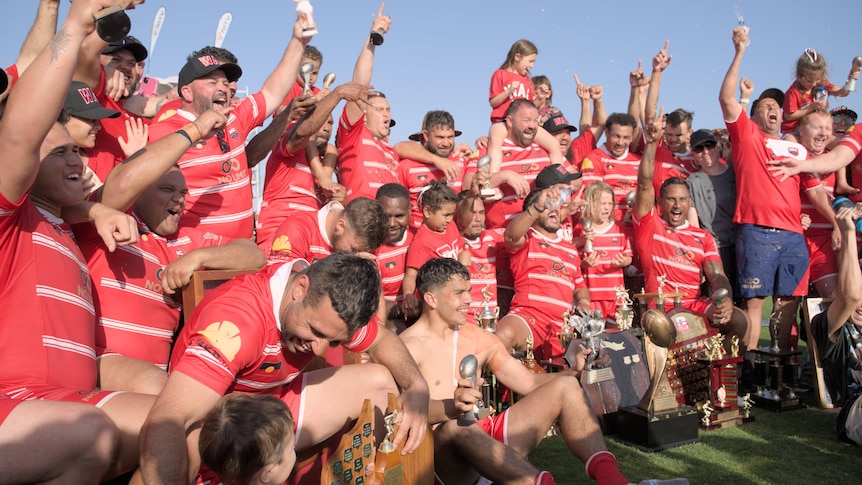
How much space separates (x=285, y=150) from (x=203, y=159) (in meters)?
1.11

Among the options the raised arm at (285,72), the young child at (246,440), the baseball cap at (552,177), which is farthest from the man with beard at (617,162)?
the young child at (246,440)

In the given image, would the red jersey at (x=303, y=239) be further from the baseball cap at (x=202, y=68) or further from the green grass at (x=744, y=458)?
the green grass at (x=744, y=458)

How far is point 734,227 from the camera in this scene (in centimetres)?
697

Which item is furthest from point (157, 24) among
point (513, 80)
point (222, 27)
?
point (513, 80)

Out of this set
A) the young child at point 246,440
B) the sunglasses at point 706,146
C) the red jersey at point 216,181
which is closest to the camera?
the young child at point 246,440

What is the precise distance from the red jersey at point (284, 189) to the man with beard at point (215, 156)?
62cm

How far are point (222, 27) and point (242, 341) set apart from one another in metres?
17.5

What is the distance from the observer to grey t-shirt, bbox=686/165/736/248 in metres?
6.92

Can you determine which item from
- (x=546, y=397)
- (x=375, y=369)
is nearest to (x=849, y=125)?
(x=546, y=397)

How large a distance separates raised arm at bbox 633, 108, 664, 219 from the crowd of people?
4 cm

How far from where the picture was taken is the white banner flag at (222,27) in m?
18.1

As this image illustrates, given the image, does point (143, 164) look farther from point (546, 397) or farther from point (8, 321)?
point (546, 397)

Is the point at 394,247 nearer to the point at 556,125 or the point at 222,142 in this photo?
the point at 222,142

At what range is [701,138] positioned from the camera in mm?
6973
